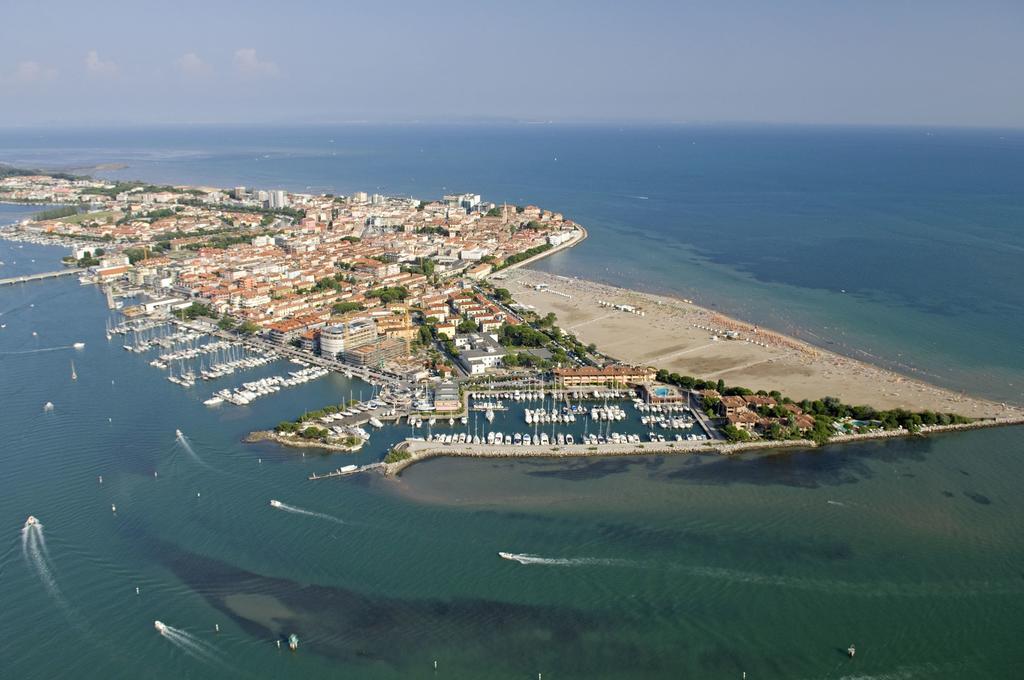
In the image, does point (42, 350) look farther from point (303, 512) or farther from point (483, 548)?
point (483, 548)

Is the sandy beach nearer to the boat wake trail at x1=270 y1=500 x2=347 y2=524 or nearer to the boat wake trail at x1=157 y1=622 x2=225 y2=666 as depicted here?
the boat wake trail at x1=270 y1=500 x2=347 y2=524

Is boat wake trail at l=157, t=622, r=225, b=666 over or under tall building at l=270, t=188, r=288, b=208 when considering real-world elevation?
under

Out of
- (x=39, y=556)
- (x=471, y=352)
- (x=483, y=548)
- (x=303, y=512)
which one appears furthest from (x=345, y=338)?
(x=483, y=548)

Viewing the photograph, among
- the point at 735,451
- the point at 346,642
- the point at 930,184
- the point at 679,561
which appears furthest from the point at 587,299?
the point at 930,184

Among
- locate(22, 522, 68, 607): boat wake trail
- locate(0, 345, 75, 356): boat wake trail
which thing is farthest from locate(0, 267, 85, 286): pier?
locate(22, 522, 68, 607): boat wake trail

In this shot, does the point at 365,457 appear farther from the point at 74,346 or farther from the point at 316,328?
the point at 74,346
